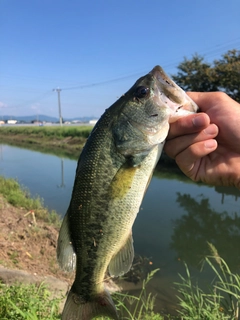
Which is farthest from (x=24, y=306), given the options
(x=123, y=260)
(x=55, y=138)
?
(x=55, y=138)

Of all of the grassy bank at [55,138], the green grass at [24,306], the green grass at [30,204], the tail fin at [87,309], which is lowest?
the grassy bank at [55,138]

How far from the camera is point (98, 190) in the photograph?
2123 millimetres

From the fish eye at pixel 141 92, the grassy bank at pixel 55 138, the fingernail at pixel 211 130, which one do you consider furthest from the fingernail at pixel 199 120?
the grassy bank at pixel 55 138

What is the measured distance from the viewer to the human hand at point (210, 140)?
2.35 meters

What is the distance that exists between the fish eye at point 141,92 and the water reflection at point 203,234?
7064 millimetres

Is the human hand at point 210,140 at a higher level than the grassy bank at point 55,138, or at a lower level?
higher

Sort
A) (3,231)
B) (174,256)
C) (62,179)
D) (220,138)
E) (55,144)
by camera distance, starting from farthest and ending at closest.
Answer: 1. (55,144)
2. (62,179)
3. (174,256)
4. (3,231)
5. (220,138)

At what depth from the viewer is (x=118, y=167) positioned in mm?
2109

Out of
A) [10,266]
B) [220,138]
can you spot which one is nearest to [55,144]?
[10,266]

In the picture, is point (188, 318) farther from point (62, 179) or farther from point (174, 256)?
point (62, 179)

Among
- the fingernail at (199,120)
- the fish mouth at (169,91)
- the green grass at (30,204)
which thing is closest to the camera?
the fish mouth at (169,91)

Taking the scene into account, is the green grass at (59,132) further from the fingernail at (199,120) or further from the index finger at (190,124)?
the fingernail at (199,120)

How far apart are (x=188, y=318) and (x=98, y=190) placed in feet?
9.50

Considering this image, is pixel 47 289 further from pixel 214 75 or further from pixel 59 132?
pixel 59 132
